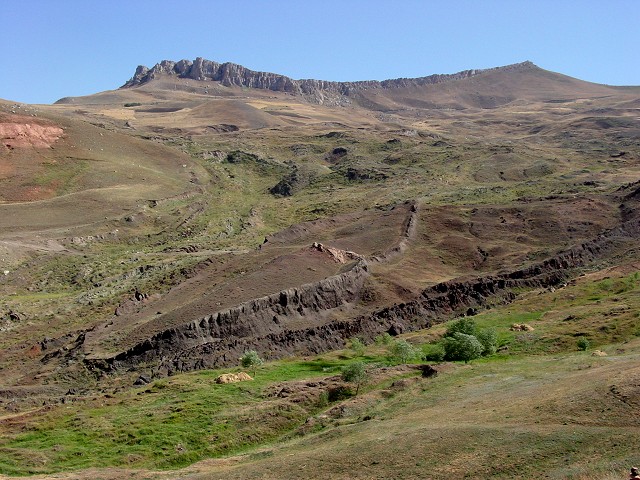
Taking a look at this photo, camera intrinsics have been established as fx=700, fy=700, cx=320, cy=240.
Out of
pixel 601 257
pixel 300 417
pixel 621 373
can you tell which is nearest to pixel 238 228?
pixel 601 257

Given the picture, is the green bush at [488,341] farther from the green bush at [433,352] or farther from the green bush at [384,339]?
the green bush at [384,339]

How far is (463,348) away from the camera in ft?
105

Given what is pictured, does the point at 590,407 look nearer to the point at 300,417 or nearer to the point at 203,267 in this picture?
the point at 300,417

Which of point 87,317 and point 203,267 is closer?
point 87,317

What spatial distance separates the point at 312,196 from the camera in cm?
9294

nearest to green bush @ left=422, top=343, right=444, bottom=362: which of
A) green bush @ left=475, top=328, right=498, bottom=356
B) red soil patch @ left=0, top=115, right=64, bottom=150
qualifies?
green bush @ left=475, top=328, right=498, bottom=356

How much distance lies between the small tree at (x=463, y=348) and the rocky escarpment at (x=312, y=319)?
8.14m

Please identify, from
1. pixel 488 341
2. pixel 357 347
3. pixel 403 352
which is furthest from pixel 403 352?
pixel 357 347

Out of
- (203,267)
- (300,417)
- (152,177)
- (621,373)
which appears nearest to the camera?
(621,373)

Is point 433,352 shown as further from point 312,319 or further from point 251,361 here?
point 312,319

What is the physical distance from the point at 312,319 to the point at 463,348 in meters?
12.3

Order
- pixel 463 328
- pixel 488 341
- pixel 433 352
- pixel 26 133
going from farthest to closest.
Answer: pixel 26 133
pixel 463 328
pixel 433 352
pixel 488 341

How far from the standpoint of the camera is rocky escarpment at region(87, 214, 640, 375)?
3584cm

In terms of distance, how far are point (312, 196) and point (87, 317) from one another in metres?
50.0
